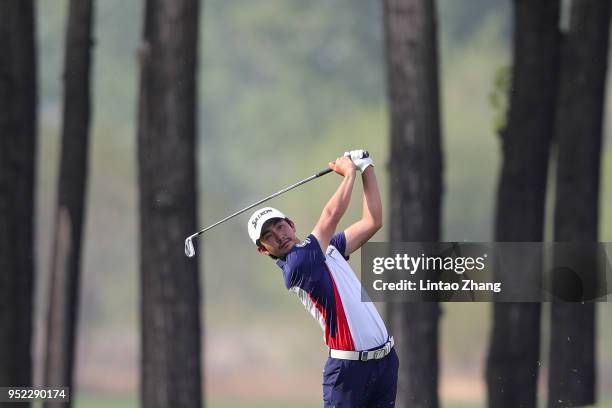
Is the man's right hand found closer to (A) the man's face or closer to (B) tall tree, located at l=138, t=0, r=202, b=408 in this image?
(A) the man's face

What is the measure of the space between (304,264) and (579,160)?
938 cm

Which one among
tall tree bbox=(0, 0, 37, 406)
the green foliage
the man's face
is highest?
the green foliage

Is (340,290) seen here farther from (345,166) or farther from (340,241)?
(345,166)

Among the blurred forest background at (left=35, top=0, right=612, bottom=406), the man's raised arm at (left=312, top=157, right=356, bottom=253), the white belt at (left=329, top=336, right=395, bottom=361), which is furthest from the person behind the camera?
the blurred forest background at (left=35, top=0, right=612, bottom=406)

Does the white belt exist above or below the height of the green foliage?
below

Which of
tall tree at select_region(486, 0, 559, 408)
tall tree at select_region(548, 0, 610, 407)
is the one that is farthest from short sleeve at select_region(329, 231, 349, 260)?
tall tree at select_region(548, 0, 610, 407)

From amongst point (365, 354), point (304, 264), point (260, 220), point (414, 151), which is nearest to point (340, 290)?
point (304, 264)

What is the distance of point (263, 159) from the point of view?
231ft

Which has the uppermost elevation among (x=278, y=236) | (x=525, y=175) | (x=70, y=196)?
(x=525, y=175)

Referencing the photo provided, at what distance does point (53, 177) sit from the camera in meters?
64.4

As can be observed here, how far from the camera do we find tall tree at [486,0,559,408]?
17766 millimetres

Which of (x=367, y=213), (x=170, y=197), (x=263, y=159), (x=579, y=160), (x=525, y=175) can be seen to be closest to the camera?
(x=367, y=213)

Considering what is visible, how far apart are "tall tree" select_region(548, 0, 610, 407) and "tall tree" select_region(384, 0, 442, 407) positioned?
225cm

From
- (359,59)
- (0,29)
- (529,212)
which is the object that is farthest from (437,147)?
(359,59)
